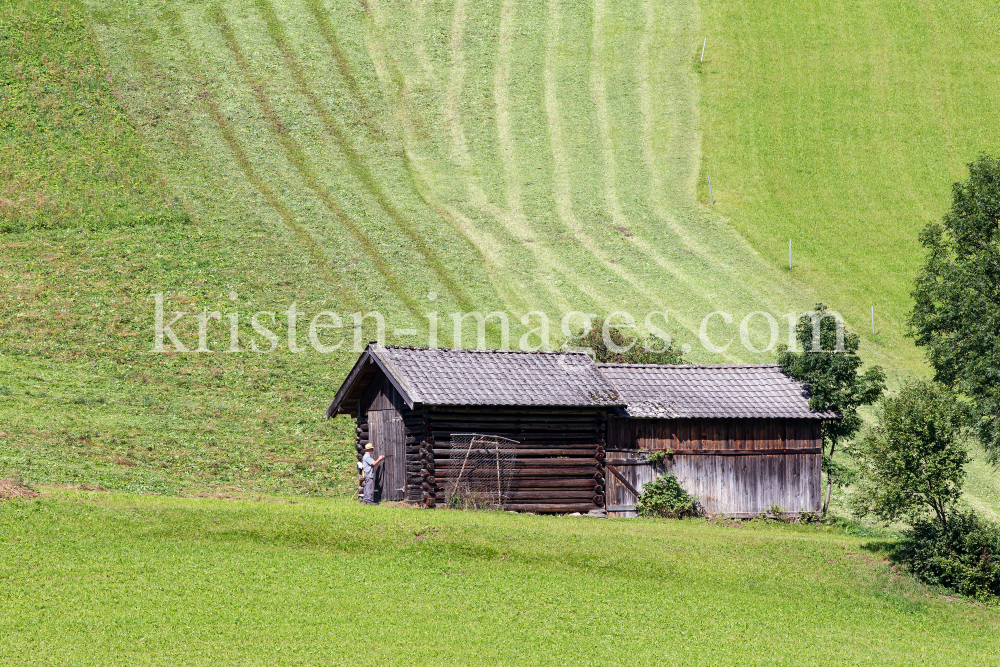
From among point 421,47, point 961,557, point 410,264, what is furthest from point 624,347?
point 421,47

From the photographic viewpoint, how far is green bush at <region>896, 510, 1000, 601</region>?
27.7m

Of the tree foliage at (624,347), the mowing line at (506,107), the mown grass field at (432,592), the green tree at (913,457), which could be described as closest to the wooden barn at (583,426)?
the mown grass field at (432,592)

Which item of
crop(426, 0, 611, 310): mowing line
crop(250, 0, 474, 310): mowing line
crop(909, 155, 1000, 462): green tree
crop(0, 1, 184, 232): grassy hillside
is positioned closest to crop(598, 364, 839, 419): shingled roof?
crop(909, 155, 1000, 462): green tree

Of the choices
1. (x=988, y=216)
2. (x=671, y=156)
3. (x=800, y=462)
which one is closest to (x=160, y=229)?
(x=671, y=156)

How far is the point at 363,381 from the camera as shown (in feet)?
121

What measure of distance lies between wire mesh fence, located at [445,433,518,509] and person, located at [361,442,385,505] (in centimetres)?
281

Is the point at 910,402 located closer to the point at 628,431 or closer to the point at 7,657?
the point at 628,431

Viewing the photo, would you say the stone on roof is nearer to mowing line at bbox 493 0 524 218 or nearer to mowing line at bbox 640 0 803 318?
mowing line at bbox 640 0 803 318

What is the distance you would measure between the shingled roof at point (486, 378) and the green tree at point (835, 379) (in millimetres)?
6738

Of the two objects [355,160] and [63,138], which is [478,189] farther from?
[63,138]

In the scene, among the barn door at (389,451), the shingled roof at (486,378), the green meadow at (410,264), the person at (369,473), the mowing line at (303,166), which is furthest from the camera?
the mowing line at (303,166)

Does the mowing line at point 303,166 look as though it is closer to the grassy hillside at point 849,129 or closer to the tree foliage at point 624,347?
the tree foliage at point 624,347

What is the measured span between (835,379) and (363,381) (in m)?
14.6

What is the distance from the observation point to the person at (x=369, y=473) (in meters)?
35.1
